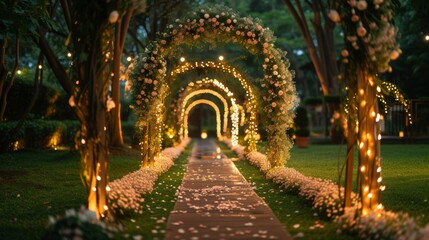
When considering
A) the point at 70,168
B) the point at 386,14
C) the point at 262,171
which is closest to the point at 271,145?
the point at 262,171

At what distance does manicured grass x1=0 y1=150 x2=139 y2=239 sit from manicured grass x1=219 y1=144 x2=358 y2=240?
305 centimetres

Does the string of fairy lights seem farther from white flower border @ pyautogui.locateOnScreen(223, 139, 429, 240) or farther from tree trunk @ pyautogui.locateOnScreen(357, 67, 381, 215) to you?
tree trunk @ pyautogui.locateOnScreen(357, 67, 381, 215)

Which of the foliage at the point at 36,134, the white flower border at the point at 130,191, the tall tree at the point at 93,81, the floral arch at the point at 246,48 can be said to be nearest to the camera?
the tall tree at the point at 93,81

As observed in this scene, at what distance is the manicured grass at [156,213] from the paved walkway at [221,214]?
129mm

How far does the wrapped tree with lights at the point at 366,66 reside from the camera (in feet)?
22.8

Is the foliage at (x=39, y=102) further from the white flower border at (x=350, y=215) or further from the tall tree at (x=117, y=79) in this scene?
the white flower border at (x=350, y=215)

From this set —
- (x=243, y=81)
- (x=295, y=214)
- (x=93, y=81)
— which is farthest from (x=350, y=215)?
(x=243, y=81)

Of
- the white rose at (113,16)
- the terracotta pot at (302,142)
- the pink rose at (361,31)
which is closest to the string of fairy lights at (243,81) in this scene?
the terracotta pot at (302,142)

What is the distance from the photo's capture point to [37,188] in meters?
12.1

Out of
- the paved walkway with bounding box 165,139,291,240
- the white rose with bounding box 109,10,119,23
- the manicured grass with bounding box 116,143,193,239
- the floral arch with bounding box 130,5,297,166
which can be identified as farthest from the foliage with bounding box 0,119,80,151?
the white rose with bounding box 109,10,119,23

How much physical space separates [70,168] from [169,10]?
31.8ft

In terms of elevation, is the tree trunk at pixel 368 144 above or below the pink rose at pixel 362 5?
below

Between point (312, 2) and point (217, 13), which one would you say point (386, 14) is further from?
point (312, 2)

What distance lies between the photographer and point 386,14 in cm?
710
